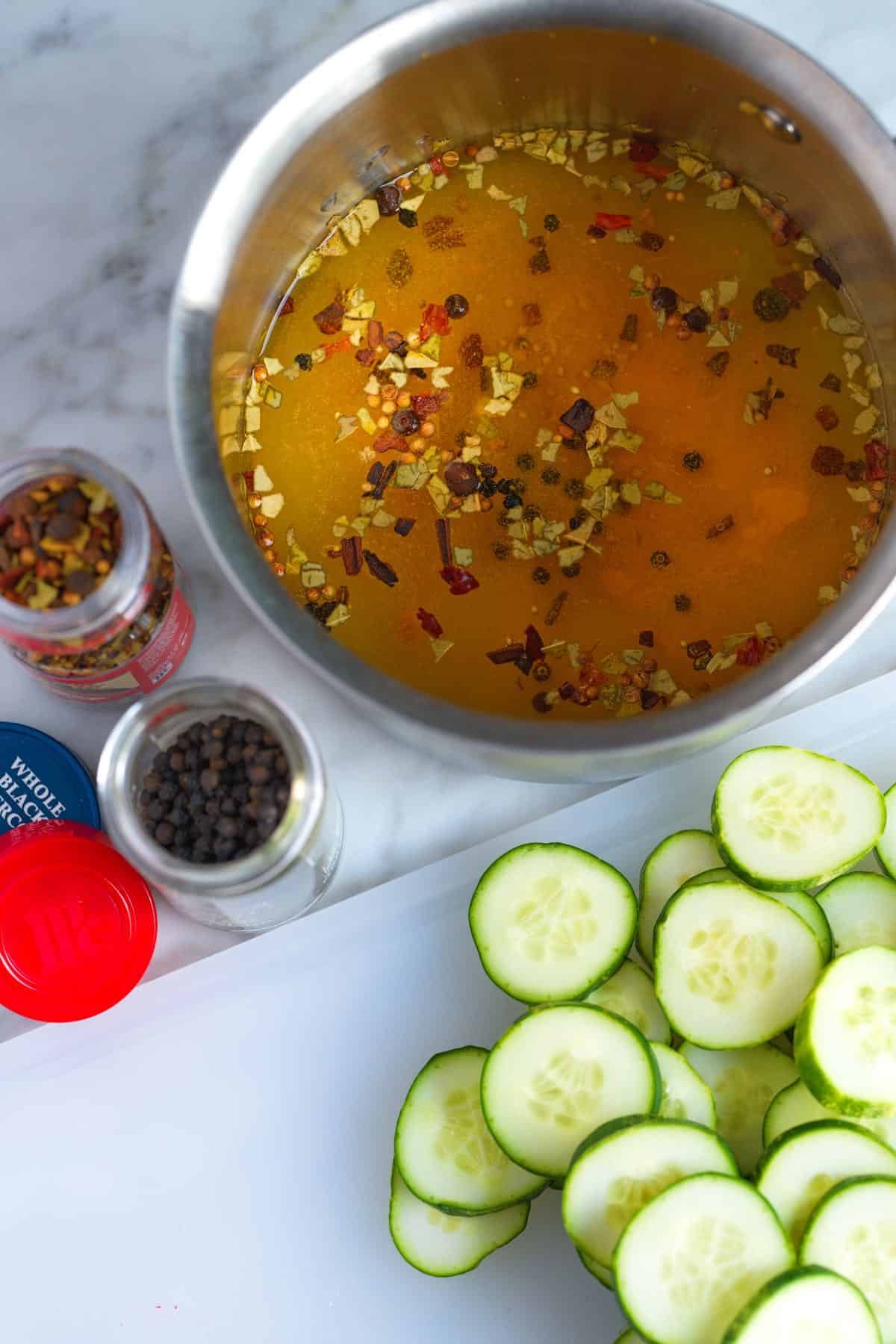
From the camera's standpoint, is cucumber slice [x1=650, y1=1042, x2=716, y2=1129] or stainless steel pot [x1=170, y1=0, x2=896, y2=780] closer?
stainless steel pot [x1=170, y1=0, x2=896, y2=780]

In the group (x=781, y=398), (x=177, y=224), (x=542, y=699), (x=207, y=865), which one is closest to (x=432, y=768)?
(x=542, y=699)

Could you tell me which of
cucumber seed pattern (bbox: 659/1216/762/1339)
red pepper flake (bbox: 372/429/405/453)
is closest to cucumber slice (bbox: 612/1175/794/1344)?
cucumber seed pattern (bbox: 659/1216/762/1339)

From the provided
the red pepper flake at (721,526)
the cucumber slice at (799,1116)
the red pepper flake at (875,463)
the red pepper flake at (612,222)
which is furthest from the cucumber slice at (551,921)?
the red pepper flake at (612,222)

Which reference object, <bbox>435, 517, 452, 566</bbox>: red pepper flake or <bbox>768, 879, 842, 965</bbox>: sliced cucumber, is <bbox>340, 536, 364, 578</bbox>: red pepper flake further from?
<bbox>768, 879, 842, 965</bbox>: sliced cucumber

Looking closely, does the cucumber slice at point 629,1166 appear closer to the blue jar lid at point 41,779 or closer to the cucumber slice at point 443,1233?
the cucumber slice at point 443,1233

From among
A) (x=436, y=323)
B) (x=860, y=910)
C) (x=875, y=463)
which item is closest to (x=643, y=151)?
(x=436, y=323)

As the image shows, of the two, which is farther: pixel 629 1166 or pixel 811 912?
pixel 811 912

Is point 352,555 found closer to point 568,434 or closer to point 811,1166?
point 568,434
